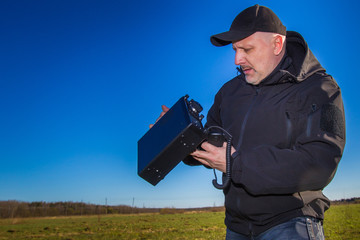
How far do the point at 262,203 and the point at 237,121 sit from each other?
2.40 feet

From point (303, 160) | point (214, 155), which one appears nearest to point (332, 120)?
point (303, 160)

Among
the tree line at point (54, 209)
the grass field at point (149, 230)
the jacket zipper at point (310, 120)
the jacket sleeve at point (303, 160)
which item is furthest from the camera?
the tree line at point (54, 209)

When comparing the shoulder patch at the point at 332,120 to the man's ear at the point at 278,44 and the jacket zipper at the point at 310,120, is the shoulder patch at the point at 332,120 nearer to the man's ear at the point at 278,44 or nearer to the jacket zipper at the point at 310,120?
the jacket zipper at the point at 310,120

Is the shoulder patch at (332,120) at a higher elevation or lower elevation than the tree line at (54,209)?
higher

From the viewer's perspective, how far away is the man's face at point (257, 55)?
95.2 inches

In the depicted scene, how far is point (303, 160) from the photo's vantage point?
1.82 m

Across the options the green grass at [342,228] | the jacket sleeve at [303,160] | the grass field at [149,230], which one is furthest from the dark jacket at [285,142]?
the green grass at [342,228]

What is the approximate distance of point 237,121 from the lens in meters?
2.46

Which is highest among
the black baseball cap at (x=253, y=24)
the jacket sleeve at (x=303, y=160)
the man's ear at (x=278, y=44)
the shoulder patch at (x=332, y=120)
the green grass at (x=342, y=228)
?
the black baseball cap at (x=253, y=24)

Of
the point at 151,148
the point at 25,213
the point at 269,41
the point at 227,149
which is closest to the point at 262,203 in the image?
the point at 227,149

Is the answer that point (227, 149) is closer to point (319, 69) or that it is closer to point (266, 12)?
point (319, 69)

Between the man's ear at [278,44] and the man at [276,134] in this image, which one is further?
the man's ear at [278,44]

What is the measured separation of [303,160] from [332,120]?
0.35 meters

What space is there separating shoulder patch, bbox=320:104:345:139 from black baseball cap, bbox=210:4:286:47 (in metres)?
0.90
